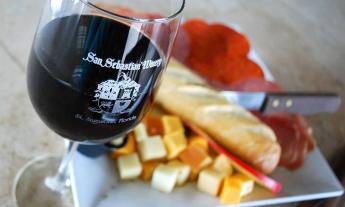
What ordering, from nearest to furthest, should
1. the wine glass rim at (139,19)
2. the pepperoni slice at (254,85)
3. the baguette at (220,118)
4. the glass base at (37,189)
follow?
the wine glass rim at (139,19) < the glass base at (37,189) < the baguette at (220,118) < the pepperoni slice at (254,85)

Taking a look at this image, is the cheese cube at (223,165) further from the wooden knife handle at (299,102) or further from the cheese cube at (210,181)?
the wooden knife handle at (299,102)

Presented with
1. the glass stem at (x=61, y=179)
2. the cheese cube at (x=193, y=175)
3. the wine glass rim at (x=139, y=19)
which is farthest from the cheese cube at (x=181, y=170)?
the wine glass rim at (x=139, y=19)

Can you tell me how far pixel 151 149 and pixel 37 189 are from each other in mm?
148

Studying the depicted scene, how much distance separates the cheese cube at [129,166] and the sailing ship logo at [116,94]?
0.17 metres

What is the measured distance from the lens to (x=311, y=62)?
1.06 m

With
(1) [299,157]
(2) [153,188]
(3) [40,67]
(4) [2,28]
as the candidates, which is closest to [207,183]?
(2) [153,188]

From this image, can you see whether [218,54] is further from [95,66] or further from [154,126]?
[95,66]

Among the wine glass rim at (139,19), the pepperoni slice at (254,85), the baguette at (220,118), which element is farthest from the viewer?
the pepperoni slice at (254,85)

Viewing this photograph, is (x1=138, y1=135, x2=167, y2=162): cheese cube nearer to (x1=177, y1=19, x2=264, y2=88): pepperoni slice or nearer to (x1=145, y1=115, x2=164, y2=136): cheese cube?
(x1=145, y1=115, x2=164, y2=136): cheese cube

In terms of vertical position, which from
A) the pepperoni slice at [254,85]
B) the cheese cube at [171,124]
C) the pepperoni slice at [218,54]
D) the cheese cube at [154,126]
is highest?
the pepperoni slice at [218,54]

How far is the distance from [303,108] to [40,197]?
1.37 feet

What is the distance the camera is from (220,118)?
2.47ft

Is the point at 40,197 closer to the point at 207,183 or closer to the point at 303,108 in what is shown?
the point at 207,183

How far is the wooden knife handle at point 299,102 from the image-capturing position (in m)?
0.79
